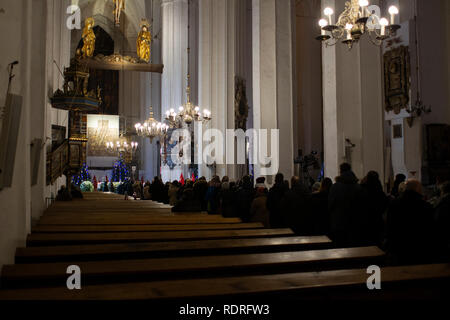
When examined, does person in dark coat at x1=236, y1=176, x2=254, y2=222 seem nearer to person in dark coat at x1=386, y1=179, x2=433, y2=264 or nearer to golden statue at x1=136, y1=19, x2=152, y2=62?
person in dark coat at x1=386, y1=179, x2=433, y2=264

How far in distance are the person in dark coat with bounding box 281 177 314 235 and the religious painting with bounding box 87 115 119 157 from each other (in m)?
26.0

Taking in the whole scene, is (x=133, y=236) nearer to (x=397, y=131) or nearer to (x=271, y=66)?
(x=271, y=66)

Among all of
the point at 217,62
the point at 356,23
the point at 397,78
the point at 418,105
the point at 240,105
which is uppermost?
the point at 217,62

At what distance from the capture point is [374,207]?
519 centimetres

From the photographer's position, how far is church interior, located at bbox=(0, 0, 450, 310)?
2496 mm

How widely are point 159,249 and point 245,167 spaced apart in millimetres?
12185

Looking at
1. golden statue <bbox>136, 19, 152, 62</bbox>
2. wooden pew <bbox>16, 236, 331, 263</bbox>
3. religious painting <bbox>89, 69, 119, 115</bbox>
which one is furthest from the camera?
religious painting <bbox>89, 69, 119, 115</bbox>

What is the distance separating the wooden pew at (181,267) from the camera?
2457 millimetres

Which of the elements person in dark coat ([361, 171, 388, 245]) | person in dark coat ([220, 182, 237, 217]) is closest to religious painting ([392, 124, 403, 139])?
person in dark coat ([220, 182, 237, 217])

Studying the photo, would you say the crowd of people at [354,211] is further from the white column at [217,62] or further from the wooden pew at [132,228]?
the white column at [217,62]

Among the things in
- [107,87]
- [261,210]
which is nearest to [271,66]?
[261,210]

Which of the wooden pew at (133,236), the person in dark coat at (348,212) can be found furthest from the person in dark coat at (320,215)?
the wooden pew at (133,236)
